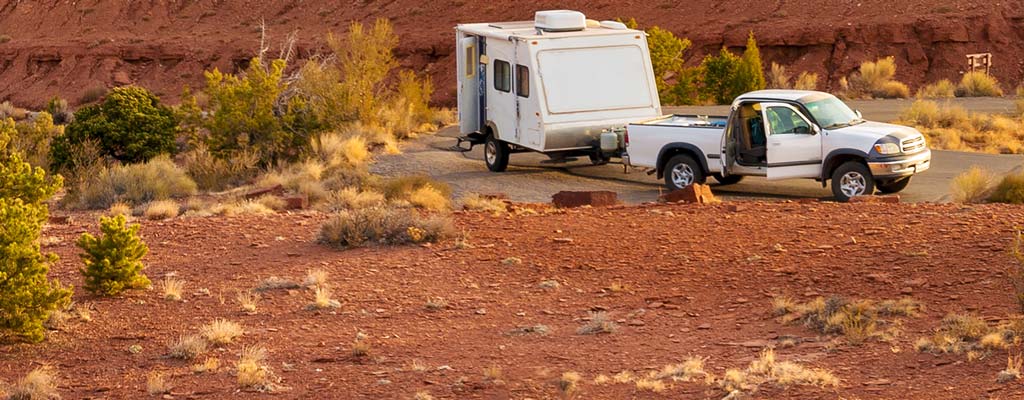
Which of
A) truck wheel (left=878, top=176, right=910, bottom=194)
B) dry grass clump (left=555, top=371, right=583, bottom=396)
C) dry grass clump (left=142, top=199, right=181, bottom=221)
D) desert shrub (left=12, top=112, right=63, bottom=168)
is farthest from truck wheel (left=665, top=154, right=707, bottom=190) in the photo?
desert shrub (left=12, top=112, right=63, bottom=168)

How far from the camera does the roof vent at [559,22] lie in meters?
21.5

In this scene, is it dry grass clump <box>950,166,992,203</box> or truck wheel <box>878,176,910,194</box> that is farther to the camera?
truck wheel <box>878,176,910,194</box>

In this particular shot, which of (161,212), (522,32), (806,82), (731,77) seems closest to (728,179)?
(522,32)

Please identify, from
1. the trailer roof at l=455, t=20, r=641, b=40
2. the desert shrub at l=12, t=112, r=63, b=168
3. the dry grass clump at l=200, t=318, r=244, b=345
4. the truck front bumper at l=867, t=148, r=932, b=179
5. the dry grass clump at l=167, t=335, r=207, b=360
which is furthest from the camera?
the desert shrub at l=12, t=112, r=63, b=168

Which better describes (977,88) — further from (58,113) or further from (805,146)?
(58,113)

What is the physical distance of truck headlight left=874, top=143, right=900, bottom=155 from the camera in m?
17.7

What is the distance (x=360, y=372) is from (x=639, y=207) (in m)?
6.67

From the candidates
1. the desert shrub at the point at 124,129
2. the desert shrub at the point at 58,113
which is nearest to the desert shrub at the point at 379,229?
the desert shrub at the point at 124,129

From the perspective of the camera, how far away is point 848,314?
10.3 metres

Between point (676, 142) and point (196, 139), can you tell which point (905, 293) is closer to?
point (676, 142)

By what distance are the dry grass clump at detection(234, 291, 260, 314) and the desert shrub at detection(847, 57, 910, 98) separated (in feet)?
92.8

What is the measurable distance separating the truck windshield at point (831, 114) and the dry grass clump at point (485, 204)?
173 inches

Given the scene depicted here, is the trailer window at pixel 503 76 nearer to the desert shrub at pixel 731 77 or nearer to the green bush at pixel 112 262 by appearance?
the green bush at pixel 112 262

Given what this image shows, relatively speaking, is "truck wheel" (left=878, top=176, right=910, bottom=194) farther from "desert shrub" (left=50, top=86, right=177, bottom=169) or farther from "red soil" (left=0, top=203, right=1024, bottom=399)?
"desert shrub" (left=50, top=86, right=177, bottom=169)
